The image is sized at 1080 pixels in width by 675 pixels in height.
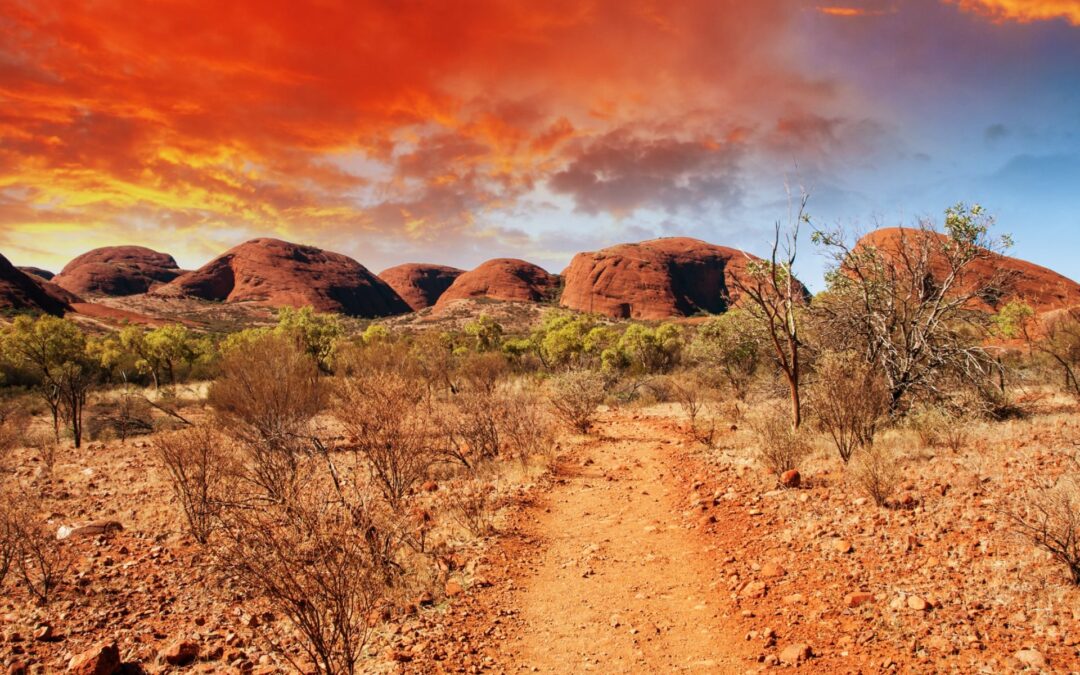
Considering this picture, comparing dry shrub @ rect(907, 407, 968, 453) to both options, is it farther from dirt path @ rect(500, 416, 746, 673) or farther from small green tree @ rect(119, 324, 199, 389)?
small green tree @ rect(119, 324, 199, 389)

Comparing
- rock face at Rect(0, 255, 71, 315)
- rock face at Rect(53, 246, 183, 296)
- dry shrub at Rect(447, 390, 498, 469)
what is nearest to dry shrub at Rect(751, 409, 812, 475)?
dry shrub at Rect(447, 390, 498, 469)

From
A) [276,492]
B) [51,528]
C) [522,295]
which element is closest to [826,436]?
[276,492]

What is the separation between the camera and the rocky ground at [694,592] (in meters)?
4.07

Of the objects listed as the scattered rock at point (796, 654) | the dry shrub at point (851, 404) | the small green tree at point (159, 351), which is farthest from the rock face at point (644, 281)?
the scattered rock at point (796, 654)

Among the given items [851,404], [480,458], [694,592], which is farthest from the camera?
[480,458]

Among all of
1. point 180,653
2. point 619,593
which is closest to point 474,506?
point 619,593

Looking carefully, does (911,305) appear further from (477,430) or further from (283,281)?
(283,281)

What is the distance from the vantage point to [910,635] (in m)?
3.97

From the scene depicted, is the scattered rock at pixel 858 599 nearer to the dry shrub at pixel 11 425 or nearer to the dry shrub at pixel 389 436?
the dry shrub at pixel 389 436

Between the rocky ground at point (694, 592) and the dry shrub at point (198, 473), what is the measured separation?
0.36m

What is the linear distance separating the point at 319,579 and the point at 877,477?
6.56m

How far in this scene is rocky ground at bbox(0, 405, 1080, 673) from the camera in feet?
13.3

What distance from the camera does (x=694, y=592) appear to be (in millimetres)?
5469

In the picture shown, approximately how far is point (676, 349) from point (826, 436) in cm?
1897
